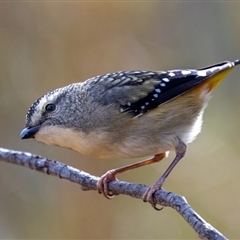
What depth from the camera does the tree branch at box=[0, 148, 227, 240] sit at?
10.2 feet

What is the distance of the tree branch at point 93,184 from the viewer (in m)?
3.11

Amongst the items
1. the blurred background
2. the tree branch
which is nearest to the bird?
the tree branch

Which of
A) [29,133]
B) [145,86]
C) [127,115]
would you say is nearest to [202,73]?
[145,86]

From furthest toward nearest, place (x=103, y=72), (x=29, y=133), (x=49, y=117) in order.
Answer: (x=103, y=72) < (x=49, y=117) < (x=29, y=133)

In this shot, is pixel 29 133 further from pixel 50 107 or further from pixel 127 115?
pixel 127 115

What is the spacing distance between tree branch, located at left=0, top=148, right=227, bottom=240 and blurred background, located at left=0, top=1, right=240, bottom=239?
2.47 metres

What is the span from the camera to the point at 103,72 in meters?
7.61

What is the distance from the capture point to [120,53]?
7.81 m

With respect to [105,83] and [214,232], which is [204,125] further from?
[214,232]

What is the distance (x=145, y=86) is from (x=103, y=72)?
3024 mm

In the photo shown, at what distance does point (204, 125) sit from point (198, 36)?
157 cm

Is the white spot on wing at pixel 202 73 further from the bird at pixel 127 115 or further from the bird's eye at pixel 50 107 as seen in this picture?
the bird's eye at pixel 50 107

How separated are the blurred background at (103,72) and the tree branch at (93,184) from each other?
2.47 metres

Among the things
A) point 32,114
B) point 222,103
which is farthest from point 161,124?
point 222,103
